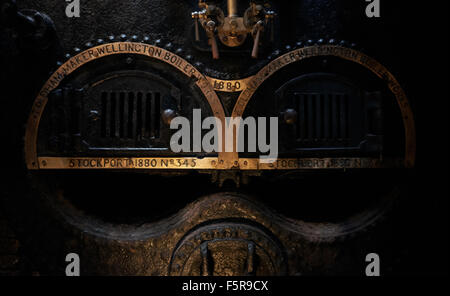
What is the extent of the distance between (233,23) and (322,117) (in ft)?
2.99

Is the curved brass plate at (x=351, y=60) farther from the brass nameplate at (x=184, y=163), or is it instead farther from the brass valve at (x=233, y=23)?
the brass nameplate at (x=184, y=163)

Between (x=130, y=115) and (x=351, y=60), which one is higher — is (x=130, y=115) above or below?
below

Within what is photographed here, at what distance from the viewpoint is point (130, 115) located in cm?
230

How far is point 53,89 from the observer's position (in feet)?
7.40

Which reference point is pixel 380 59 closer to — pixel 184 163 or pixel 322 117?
pixel 322 117

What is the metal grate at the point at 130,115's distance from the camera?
2.27 m

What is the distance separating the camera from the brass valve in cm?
209

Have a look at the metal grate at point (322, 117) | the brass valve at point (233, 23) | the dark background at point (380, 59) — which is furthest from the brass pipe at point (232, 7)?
the metal grate at point (322, 117)

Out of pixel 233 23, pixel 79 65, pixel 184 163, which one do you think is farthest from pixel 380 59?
pixel 79 65

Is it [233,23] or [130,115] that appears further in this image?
[130,115]

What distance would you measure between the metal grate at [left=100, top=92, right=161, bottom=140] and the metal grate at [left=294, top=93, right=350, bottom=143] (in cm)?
102

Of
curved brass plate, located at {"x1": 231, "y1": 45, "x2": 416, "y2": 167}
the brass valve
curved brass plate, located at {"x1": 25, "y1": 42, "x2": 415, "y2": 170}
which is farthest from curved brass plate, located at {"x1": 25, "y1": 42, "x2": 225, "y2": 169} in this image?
curved brass plate, located at {"x1": 231, "y1": 45, "x2": 416, "y2": 167}

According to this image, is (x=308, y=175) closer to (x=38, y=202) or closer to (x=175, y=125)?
(x=175, y=125)

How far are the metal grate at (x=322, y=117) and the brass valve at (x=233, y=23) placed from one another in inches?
20.0
